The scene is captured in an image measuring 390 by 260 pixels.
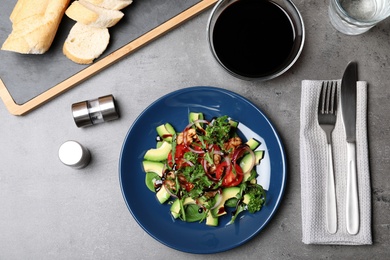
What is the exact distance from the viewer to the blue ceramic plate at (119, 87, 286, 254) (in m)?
1.32

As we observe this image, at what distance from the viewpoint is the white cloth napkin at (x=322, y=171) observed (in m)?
1.31

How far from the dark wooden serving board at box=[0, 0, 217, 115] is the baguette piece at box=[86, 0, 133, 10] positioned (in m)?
0.03

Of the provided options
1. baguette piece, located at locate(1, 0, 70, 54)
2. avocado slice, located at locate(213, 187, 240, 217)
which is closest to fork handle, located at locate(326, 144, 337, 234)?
avocado slice, located at locate(213, 187, 240, 217)

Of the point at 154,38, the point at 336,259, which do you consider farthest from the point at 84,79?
the point at 336,259

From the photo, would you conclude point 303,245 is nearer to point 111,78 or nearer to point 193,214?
point 193,214

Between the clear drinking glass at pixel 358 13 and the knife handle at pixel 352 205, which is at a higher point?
the clear drinking glass at pixel 358 13

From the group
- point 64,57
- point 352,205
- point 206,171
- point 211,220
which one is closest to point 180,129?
point 206,171

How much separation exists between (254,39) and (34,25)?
573 millimetres

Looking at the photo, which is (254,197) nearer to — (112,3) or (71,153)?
(71,153)

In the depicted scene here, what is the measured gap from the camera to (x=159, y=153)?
1.34 m

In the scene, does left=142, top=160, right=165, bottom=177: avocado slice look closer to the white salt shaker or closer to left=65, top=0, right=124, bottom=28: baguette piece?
the white salt shaker

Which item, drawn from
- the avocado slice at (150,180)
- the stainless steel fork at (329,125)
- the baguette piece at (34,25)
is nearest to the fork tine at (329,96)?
the stainless steel fork at (329,125)

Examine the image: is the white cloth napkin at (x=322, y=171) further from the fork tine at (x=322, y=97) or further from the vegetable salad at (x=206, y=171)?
the vegetable salad at (x=206, y=171)

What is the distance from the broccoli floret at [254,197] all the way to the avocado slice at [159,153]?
23 centimetres
